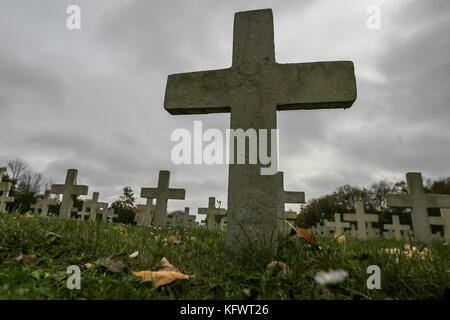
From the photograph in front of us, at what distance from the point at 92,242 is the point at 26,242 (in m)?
0.62

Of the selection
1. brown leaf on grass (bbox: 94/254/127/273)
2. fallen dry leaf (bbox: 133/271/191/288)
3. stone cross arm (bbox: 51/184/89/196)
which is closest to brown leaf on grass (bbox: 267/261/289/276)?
fallen dry leaf (bbox: 133/271/191/288)

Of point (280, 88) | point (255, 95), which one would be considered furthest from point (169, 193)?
point (280, 88)

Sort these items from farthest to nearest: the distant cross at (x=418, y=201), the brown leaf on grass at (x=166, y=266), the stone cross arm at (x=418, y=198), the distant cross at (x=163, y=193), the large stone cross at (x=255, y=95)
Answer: the distant cross at (x=163, y=193), the stone cross arm at (x=418, y=198), the distant cross at (x=418, y=201), the large stone cross at (x=255, y=95), the brown leaf on grass at (x=166, y=266)

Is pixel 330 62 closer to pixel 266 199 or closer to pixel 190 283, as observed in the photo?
pixel 266 199

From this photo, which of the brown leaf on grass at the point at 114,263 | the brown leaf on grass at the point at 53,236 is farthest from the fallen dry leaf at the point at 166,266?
the brown leaf on grass at the point at 53,236

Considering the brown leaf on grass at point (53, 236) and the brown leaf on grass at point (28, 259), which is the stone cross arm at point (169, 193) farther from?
the brown leaf on grass at point (28, 259)

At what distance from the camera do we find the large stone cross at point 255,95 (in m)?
2.79

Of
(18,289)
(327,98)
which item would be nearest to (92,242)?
(18,289)

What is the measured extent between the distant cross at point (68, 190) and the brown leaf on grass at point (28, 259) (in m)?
9.23

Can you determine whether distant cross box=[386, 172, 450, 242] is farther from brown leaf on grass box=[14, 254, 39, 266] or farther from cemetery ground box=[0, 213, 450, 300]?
brown leaf on grass box=[14, 254, 39, 266]

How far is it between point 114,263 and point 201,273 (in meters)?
0.63

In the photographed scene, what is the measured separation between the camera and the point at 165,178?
10.3 meters

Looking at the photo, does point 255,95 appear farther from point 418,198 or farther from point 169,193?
point 418,198
